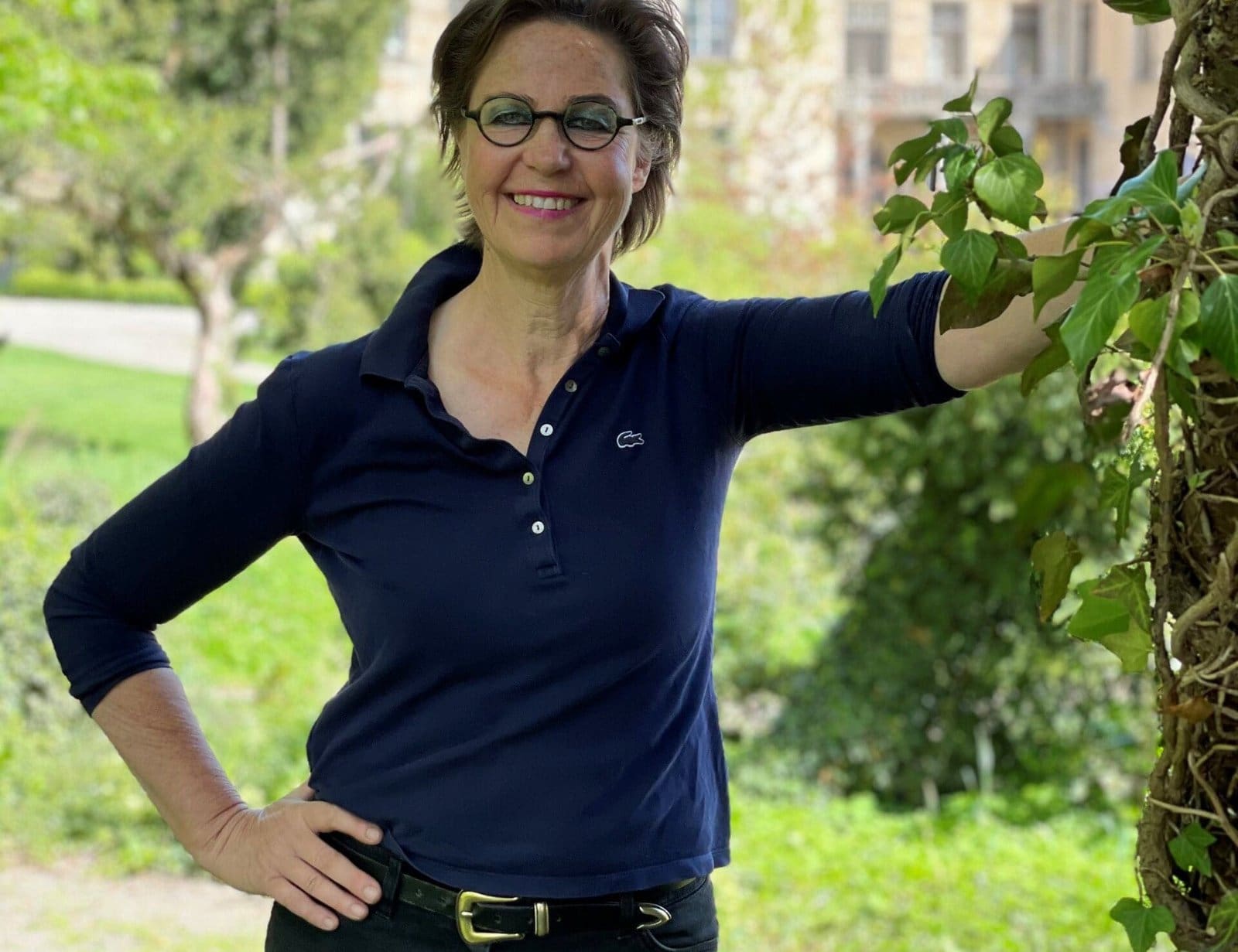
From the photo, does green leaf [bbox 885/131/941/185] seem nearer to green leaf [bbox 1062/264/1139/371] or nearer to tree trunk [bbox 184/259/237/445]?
green leaf [bbox 1062/264/1139/371]

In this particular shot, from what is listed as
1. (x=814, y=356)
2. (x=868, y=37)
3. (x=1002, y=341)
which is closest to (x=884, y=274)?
(x=1002, y=341)

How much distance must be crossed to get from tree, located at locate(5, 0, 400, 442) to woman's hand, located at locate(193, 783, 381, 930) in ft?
33.7

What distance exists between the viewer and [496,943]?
5.01 feet

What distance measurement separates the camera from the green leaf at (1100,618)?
0.96 metres

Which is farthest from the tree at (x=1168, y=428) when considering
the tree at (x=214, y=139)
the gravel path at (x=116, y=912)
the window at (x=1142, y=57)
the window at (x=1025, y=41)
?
the window at (x=1025, y=41)

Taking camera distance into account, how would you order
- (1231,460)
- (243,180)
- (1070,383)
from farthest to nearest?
1. (243,180)
2. (1070,383)
3. (1231,460)

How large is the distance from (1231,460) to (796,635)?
223 inches

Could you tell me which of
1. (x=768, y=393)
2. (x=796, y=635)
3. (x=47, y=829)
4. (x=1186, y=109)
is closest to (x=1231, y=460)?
(x=1186, y=109)

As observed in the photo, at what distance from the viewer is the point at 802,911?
4.61m

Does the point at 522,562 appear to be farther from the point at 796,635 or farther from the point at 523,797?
the point at 796,635

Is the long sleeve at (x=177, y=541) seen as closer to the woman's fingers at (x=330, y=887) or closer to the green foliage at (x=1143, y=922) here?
the woman's fingers at (x=330, y=887)

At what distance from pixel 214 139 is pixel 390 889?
1175cm

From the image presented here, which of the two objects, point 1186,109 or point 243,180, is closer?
point 1186,109

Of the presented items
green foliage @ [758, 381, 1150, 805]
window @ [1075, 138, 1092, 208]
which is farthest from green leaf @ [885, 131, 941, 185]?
window @ [1075, 138, 1092, 208]
